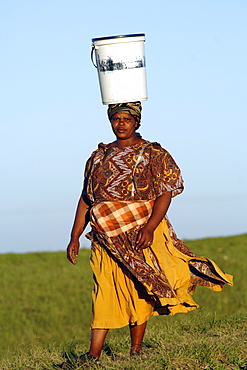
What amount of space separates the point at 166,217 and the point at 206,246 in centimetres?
854

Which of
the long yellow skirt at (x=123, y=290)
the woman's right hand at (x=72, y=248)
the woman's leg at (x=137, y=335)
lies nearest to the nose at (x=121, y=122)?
the long yellow skirt at (x=123, y=290)

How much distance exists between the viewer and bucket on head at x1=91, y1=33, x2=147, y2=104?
4.61 metres

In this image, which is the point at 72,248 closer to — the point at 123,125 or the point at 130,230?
the point at 130,230

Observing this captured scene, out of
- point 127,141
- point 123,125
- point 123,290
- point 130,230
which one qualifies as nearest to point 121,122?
point 123,125

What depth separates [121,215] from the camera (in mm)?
4773

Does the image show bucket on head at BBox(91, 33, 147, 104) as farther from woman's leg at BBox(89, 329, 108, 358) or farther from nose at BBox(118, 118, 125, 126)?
woman's leg at BBox(89, 329, 108, 358)

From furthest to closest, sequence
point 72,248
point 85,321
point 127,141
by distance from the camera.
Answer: point 85,321, point 72,248, point 127,141

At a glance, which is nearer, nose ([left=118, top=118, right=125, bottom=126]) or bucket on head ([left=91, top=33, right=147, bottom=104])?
bucket on head ([left=91, top=33, right=147, bottom=104])

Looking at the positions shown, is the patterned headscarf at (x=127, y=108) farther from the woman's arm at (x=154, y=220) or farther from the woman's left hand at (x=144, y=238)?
the woman's left hand at (x=144, y=238)

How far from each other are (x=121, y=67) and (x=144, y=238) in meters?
1.23

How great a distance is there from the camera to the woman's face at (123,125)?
481 centimetres

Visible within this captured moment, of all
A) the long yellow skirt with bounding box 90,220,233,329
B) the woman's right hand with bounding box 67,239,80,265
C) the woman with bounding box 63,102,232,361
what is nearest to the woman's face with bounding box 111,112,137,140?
the woman with bounding box 63,102,232,361

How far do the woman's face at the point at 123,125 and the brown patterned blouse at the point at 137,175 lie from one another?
0.33ft

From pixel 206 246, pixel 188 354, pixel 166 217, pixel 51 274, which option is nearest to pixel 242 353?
pixel 188 354
